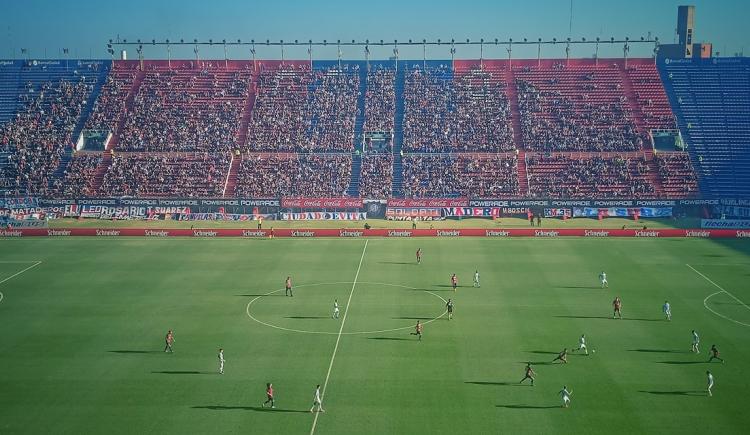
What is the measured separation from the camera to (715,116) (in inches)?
3969

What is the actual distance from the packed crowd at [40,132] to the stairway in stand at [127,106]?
19.5ft

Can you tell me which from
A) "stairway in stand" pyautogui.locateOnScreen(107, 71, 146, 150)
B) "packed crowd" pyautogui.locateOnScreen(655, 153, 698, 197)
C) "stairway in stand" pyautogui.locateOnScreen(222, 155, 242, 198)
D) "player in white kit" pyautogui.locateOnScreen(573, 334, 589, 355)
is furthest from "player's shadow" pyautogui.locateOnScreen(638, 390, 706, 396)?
"stairway in stand" pyautogui.locateOnScreen(107, 71, 146, 150)

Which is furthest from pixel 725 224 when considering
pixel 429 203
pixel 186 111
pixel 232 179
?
pixel 186 111

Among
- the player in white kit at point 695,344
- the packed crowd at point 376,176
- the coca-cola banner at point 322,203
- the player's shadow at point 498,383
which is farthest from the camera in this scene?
the packed crowd at point 376,176

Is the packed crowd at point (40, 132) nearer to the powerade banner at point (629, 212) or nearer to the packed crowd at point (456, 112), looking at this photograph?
the packed crowd at point (456, 112)

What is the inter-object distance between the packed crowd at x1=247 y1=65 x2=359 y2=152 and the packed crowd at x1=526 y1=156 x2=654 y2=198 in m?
25.2

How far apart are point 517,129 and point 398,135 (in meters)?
16.0

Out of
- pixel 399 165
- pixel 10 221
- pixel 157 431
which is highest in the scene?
pixel 399 165

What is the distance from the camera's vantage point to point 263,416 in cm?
3353

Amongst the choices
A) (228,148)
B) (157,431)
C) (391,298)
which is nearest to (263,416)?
(157,431)

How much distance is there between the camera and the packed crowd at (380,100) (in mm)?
101812

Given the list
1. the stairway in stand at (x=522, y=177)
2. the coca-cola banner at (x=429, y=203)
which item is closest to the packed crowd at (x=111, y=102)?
the coca-cola banner at (x=429, y=203)

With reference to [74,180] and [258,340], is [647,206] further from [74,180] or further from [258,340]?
[74,180]

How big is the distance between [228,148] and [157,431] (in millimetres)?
69899
